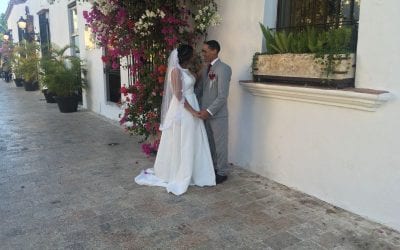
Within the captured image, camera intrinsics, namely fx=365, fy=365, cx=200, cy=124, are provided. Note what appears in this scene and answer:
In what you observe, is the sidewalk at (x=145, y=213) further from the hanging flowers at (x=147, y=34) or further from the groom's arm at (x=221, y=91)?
the groom's arm at (x=221, y=91)

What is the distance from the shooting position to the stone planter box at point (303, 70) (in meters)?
3.33

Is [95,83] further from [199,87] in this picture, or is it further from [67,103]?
[199,87]

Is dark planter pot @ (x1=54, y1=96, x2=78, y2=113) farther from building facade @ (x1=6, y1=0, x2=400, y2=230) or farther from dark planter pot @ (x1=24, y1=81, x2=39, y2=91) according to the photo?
dark planter pot @ (x1=24, y1=81, x2=39, y2=91)

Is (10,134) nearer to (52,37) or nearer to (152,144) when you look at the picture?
(152,144)

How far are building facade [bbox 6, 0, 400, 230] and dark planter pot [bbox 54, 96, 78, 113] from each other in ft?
18.5

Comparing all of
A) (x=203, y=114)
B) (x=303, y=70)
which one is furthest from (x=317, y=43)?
(x=203, y=114)

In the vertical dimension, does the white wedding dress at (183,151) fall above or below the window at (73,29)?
below

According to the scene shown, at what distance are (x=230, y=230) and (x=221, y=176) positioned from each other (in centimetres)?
121

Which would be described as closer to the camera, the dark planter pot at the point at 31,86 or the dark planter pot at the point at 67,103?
the dark planter pot at the point at 67,103

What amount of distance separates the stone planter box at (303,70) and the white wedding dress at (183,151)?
828 mm

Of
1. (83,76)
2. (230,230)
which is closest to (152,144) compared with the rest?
(230,230)

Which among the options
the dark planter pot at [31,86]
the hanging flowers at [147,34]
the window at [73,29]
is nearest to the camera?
the hanging flowers at [147,34]

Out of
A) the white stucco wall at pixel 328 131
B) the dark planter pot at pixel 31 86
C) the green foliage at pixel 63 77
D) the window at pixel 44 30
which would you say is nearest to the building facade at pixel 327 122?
the white stucco wall at pixel 328 131

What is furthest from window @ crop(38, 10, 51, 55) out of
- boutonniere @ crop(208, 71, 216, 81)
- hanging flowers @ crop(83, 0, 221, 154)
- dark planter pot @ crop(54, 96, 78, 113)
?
boutonniere @ crop(208, 71, 216, 81)
